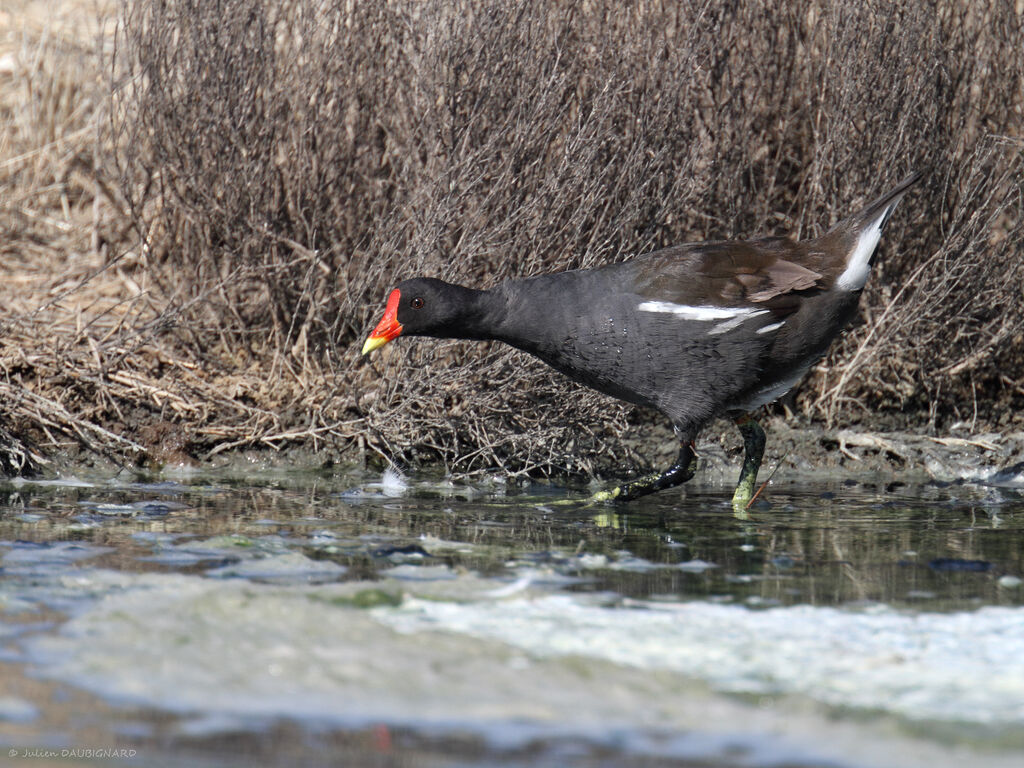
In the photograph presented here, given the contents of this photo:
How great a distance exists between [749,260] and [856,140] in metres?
1.28

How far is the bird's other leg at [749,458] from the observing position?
5129 mm

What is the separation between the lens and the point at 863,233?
4.95m

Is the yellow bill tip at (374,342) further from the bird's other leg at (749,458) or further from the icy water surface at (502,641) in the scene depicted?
the bird's other leg at (749,458)

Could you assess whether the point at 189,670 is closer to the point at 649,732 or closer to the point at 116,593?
the point at 116,593

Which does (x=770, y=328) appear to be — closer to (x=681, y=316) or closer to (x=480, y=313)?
(x=681, y=316)

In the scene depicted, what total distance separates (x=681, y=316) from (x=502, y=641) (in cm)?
219

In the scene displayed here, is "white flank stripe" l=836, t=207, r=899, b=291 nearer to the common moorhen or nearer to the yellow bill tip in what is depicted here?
the common moorhen

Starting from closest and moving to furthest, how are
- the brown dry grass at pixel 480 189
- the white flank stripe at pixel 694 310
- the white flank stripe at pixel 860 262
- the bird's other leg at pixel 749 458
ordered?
the white flank stripe at pixel 694 310 → the white flank stripe at pixel 860 262 → the bird's other leg at pixel 749 458 → the brown dry grass at pixel 480 189

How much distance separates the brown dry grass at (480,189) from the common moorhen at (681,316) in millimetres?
473

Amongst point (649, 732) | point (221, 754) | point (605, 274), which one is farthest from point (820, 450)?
point (221, 754)

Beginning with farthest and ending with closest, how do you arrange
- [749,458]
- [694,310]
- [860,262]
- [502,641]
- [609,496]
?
[749,458] < [609,496] < [860,262] < [694,310] < [502,641]

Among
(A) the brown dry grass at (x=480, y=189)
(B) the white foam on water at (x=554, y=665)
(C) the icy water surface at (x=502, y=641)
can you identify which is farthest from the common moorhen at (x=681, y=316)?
(B) the white foam on water at (x=554, y=665)

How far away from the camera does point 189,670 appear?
2541 mm

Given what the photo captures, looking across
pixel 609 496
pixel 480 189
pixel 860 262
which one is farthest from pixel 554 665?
pixel 480 189
